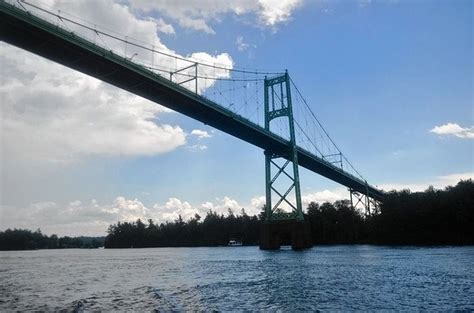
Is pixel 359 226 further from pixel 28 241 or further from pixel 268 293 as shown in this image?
pixel 28 241

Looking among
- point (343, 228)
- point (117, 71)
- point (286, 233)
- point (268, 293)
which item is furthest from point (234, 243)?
point (268, 293)

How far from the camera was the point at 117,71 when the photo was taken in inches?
1585

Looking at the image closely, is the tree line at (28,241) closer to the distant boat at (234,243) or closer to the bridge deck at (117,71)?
the distant boat at (234,243)

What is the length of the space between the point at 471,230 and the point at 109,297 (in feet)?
203

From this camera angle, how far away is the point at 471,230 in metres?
66.9

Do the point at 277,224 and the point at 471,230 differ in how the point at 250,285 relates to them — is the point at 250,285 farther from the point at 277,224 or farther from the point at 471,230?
the point at 471,230

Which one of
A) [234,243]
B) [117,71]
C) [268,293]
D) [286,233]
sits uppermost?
[117,71]

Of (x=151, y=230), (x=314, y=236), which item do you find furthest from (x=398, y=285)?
(x=151, y=230)

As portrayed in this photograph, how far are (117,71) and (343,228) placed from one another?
7981 centimetres

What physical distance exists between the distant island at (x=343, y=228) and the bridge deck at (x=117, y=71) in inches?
926

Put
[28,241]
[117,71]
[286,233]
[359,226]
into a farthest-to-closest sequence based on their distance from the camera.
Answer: [28,241] < [359,226] < [286,233] < [117,71]

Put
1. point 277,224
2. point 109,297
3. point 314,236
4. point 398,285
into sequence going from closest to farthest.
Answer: point 109,297, point 398,285, point 277,224, point 314,236

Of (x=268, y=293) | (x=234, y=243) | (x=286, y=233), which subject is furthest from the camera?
(x=234, y=243)

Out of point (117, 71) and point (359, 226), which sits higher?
point (117, 71)
